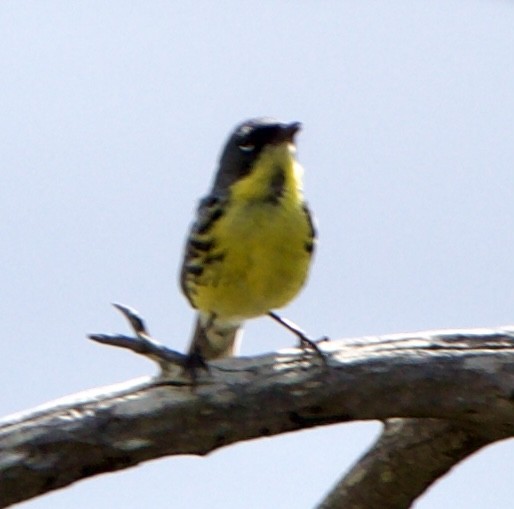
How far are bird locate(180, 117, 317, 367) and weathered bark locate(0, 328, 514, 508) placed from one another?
0.53 meters

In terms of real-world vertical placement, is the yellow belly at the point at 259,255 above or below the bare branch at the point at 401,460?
above

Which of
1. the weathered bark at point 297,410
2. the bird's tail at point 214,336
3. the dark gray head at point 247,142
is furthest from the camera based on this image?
the bird's tail at point 214,336

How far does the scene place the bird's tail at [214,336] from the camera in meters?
6.00

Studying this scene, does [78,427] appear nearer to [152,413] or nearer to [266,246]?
[152,413]

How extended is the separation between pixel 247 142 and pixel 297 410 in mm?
1255

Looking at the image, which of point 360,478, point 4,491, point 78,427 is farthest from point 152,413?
point 360,478

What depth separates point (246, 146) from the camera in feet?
17.3

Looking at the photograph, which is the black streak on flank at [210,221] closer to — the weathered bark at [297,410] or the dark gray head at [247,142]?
the dark gray head at [247,142]

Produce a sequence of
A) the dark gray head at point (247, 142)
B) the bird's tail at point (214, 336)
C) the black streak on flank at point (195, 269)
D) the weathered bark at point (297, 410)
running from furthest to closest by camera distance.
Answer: the bird's tail at point (214, 336) < the black streak on flank at point (195, 269) < the dark gray head at point (247, 142) < the weathered bark at point (297, 410)

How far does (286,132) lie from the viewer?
16.9 ft

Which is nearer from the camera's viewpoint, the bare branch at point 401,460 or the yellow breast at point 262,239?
the bare branch at point 401,460

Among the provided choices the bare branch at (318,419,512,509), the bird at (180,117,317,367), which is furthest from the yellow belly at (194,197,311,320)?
the bare branch at (318,419,512,509)

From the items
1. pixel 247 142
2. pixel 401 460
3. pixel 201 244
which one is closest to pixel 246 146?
pixel 247 142

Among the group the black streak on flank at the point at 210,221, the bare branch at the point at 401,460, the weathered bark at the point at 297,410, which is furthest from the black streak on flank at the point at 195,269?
the bare branch at the point at 401,460
